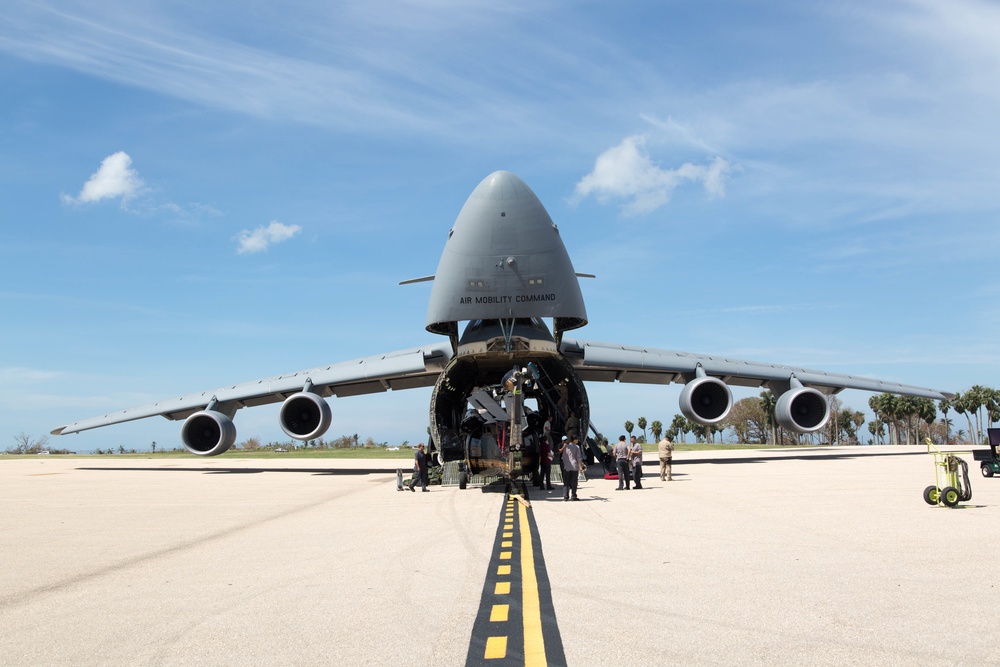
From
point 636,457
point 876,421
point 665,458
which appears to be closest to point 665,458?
point 665,458

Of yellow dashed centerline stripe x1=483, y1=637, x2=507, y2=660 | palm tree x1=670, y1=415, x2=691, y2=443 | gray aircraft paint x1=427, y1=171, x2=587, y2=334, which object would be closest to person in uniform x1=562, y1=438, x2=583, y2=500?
gray aircraft paint x1=427, y1=171, x2=587, y2=334

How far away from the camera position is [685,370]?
2284 cm

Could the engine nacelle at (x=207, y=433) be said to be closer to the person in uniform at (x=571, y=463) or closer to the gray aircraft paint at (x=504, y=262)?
the gray aircraft paint at (x=504, y=262)

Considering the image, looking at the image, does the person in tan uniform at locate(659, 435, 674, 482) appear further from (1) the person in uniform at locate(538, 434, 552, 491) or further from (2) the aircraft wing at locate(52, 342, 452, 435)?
(2) the aircraft wing at locate(52, 342, 452, 435)

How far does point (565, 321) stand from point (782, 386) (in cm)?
862

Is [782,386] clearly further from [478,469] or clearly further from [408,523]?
[408,523]

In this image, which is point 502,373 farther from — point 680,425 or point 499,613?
point 680,425

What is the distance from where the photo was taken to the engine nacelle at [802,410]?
22.7 m

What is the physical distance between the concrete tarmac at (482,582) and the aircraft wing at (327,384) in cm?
881

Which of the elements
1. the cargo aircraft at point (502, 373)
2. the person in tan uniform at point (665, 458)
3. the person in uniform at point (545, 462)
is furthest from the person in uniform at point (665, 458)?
the person in uniform at point (545, 462)

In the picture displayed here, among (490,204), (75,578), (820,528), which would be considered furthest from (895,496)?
(75,578)

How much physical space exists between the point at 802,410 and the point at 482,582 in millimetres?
18992

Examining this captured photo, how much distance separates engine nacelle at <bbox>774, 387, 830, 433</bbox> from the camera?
893 inches

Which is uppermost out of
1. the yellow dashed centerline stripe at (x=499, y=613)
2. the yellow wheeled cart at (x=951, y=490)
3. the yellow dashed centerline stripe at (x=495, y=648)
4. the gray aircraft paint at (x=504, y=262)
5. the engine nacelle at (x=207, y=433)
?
the gray aircraft paint at (x=504, y=262)
